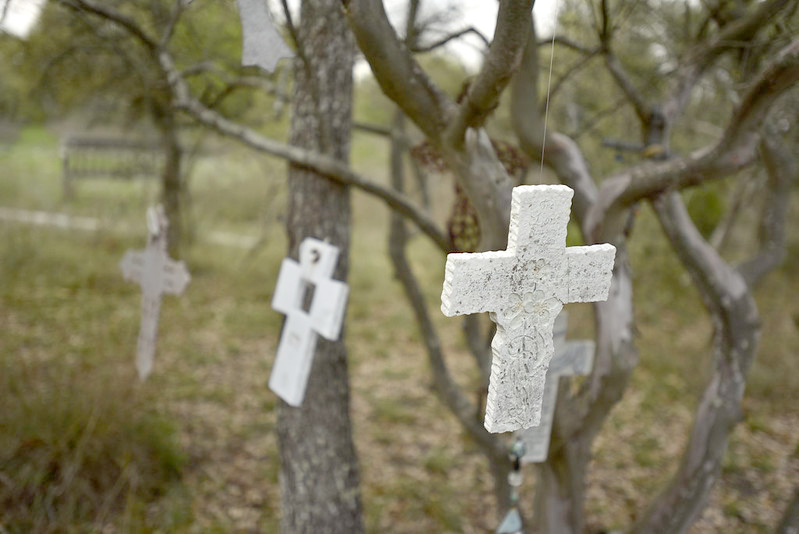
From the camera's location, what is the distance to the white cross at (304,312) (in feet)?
7.13

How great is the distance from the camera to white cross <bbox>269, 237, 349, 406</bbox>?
2.17m

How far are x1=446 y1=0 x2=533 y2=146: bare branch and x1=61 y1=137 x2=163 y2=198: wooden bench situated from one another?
985cm

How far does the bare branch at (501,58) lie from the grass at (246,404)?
2679mm

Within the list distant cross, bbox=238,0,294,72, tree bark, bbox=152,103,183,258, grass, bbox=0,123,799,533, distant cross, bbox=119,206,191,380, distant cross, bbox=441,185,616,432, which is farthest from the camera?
tree bark, bbox=152,103,183,258

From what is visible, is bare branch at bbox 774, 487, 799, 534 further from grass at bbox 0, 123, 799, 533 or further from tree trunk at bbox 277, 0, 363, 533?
tree trunk at bbox 277, 0, 363, 533

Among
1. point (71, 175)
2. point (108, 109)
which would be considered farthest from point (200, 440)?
point (71, 175)

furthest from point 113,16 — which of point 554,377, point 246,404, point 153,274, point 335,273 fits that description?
point 246,404

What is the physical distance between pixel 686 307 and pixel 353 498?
6.51 meters

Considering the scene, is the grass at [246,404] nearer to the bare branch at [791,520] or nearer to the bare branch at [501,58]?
the bare branch at [791,520]

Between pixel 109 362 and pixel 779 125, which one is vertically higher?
pixel 779 125

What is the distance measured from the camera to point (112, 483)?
356cm

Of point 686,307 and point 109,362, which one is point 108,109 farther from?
point 686,307

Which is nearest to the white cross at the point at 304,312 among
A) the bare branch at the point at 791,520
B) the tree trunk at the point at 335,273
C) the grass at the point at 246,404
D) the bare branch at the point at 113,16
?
the tree trunk at the point at 335,273

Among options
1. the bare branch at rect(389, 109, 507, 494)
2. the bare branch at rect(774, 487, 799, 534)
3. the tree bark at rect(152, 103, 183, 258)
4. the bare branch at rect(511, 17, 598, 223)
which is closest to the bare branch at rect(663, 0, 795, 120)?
the bare branch at rect(511, 17, 598, 223)
